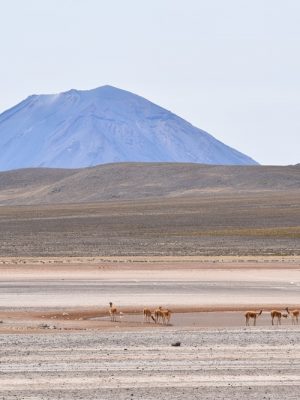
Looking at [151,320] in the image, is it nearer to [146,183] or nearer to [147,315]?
[147,315]

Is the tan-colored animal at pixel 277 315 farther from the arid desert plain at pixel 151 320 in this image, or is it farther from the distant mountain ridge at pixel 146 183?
the distant mountain ridge at pixel 146 183

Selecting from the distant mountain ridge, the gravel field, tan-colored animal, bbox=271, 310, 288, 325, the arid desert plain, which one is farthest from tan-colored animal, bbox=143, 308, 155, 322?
the distant mountain ridge

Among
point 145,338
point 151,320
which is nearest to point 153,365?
point 145,338

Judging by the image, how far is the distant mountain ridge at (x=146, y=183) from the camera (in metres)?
146

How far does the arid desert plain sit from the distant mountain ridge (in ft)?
270

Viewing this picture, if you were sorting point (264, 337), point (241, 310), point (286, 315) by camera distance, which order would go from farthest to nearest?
point (241, 310) < point (286, 315) < point (264, 337)

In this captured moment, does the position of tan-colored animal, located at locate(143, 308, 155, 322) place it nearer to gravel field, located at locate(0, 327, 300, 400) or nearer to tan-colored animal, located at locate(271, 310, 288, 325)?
gravel field, located at locate(0, 327, 300, 400)

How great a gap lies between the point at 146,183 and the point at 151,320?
431 ft

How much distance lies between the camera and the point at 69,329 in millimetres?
21750

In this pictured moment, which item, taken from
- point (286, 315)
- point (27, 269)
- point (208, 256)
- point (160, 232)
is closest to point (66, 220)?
point (160, 232)

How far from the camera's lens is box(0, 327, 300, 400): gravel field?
1415 cm

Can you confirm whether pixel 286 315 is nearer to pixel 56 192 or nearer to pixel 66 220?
pixel 66 220

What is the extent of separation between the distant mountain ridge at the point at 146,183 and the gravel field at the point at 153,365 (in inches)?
4724

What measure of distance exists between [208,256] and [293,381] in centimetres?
3029
